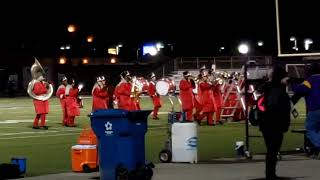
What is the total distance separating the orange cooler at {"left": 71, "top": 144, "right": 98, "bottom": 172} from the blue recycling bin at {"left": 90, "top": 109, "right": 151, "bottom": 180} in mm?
1706

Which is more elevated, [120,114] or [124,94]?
[124,94]

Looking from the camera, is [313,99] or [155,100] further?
[155,100]

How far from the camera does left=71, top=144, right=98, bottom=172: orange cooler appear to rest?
12945 mm

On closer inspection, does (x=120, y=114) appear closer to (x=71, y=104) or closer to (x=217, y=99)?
(x=71, y=104)

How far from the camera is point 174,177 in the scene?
12.1m

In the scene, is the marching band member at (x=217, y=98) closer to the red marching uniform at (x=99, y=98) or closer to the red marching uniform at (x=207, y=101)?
the red marching uniform at (x=207, y=101)

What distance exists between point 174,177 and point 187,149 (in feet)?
6.73

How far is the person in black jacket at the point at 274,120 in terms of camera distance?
11375 mm

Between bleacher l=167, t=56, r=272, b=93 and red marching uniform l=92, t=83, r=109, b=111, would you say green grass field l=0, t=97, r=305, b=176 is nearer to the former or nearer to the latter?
red marching uniform l=92, t=83, r=109, b=111

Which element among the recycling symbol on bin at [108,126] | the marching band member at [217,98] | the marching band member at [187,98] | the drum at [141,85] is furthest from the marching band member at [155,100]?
the recycling symbol on bin at [108,126]

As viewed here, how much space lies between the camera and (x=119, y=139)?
11.0 metres

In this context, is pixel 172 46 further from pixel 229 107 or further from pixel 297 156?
pixel 297 156

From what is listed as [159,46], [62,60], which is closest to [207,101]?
[62,60]

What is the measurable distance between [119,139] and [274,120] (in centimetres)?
242
